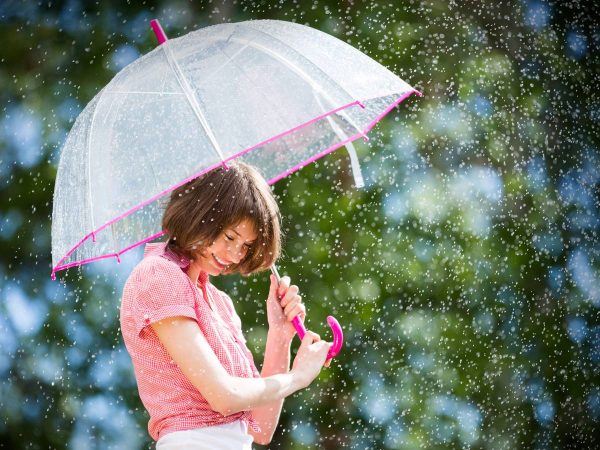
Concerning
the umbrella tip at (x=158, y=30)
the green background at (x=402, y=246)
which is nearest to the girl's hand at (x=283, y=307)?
the umbrella tip at (x=158, y=30)

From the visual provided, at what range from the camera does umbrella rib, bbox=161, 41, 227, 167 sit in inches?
66.9

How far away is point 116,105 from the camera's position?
185cm

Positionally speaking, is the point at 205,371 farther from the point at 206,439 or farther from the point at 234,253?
the point at 234,253

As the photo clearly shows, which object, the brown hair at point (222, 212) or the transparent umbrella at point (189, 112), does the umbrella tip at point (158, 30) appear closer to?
the transparent umbrella at point (189, 112)

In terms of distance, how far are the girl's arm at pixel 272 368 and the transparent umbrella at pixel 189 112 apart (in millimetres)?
367

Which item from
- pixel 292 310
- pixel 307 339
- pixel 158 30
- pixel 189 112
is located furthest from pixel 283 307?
pixel 158 30

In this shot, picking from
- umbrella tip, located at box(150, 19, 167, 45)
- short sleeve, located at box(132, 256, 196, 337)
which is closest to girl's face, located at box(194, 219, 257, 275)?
short sleeve, located at box(132, 256, 196, 337)

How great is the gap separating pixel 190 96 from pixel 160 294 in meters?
0.43

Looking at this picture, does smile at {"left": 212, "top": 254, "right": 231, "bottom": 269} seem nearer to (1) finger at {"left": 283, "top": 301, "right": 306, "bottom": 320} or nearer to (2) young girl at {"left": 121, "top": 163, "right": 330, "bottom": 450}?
(2) young girl at {"left": 121, "top": 163, "right": 330, "bottom": 450}

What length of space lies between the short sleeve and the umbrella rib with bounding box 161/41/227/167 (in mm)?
230

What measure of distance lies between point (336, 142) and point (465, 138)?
6.69 feet

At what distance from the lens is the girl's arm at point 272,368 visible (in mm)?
1839

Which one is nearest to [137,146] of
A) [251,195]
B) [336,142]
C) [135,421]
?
[251,195]

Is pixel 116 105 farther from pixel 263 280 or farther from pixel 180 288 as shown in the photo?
pixel 263 280
